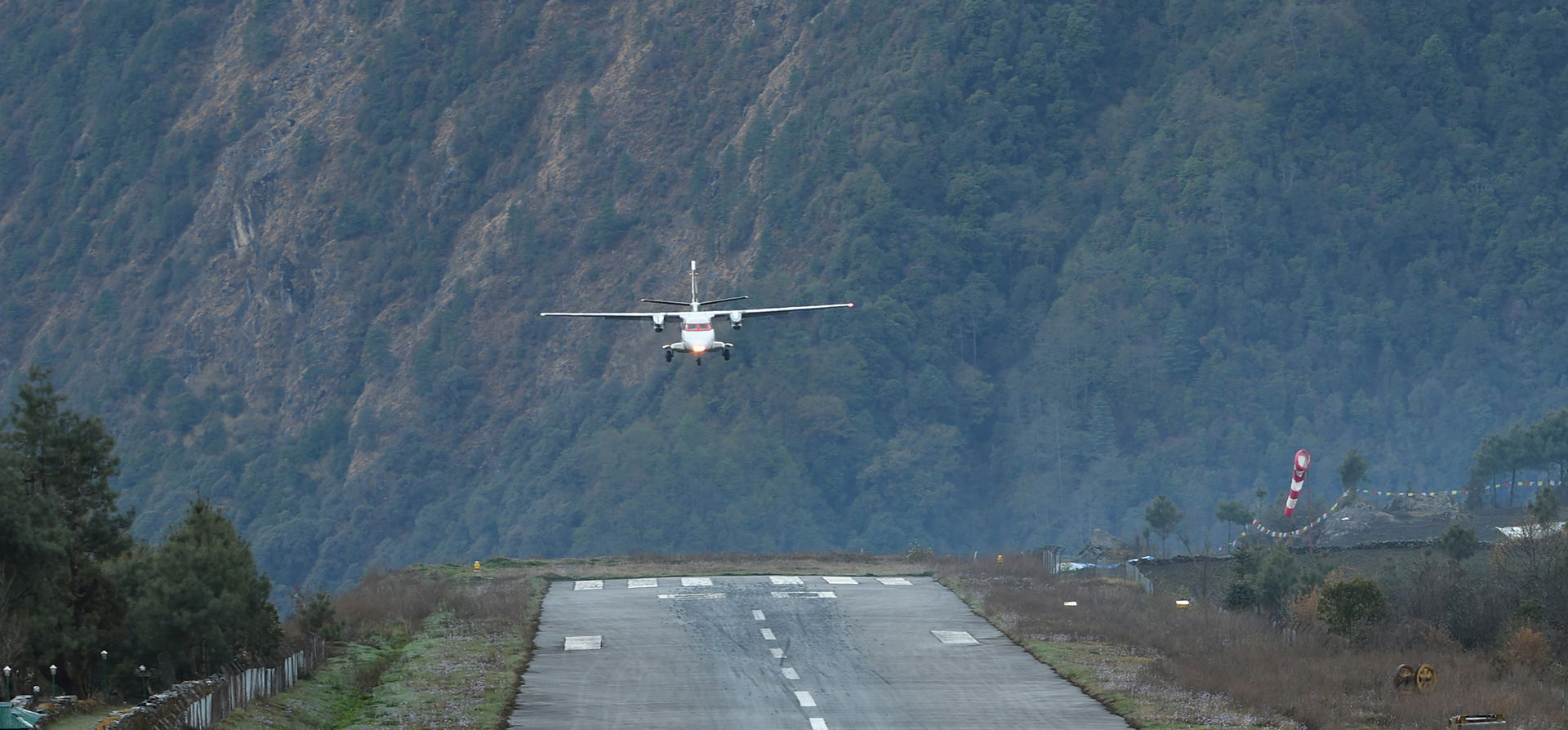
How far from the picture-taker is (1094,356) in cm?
18375

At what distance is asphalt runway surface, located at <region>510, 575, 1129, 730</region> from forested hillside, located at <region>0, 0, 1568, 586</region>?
3868 inches

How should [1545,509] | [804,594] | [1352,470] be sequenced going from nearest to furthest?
[804,594]
[1545,509]
[1352,470]

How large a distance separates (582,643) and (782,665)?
7276 millimetres

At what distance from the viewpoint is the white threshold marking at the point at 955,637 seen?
54.9 meters

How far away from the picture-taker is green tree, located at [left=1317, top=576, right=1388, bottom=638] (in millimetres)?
54531

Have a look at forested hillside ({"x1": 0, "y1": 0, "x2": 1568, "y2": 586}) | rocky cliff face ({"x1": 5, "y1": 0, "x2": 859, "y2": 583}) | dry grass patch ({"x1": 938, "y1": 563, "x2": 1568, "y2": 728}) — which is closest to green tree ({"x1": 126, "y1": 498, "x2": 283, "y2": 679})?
dry grass patch ({"x1": 938, "y1": 563, "x2": 1568, "y2": 728})

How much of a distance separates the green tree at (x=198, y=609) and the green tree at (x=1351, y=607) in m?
28.3

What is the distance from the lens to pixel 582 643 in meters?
55.0

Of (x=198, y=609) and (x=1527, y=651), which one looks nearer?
(x=198, y=609)

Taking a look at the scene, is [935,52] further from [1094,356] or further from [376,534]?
[376,534]

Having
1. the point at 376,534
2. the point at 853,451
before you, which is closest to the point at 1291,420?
the point at 853,451

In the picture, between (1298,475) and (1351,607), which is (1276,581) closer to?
(1351,607)

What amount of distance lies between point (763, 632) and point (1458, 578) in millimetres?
21165

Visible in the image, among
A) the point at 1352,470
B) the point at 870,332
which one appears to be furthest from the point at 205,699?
the point at 870,332
